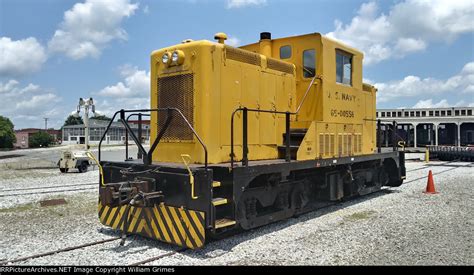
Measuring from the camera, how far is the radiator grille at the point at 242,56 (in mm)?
6398

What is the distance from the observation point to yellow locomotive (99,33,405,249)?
18.1 ft

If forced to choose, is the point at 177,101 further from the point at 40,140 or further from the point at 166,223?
the point at 40,140

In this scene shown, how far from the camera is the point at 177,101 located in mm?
6430

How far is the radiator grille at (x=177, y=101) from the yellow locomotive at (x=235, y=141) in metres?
0.02

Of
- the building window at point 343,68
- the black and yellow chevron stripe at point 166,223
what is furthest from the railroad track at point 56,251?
the building window at point 343,68

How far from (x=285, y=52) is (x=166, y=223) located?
461 cm

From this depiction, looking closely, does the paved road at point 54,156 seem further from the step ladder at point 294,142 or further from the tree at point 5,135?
the tree at point 5,135

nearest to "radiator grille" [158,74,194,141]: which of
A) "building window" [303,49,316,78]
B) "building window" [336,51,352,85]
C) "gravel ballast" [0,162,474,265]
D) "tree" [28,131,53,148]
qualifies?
"gravel ballast" [0,162,474,265]

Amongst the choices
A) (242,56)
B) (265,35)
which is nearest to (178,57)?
(242,56)

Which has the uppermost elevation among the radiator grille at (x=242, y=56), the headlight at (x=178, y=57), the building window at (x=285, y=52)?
the building window at (x=285, y=52)

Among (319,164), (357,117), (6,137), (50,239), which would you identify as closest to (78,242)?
(50,239)

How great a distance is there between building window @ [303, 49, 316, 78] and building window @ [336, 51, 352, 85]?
84 centimetres

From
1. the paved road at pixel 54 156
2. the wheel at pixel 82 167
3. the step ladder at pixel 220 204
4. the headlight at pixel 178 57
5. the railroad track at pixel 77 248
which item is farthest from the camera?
the paved road at pixel 54 156

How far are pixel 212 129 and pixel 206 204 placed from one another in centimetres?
139
